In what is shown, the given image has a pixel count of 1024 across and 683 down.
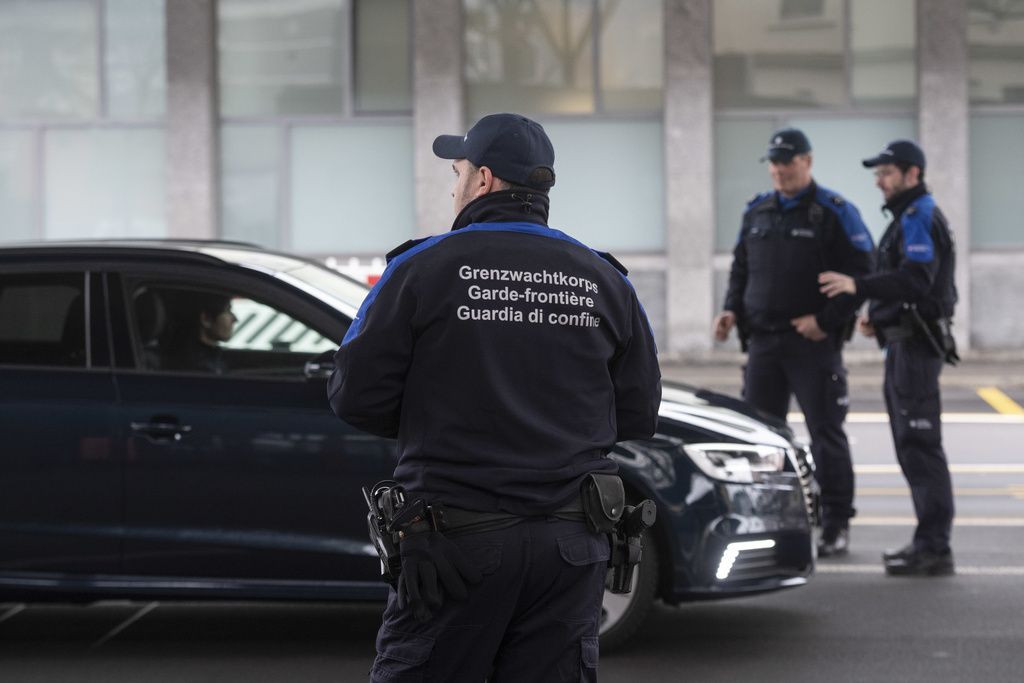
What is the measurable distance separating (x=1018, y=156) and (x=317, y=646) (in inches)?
546

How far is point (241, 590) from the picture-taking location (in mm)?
4918

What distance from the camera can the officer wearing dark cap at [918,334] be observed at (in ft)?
20.7

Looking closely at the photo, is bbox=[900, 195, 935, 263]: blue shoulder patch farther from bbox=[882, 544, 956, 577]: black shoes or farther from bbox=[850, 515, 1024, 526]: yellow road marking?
bbox=[850, 515, 1024, 526]: yellow road marking

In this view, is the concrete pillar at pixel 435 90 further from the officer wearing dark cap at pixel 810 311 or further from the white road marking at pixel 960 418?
the officer wearing dark cap at pixel 810 311

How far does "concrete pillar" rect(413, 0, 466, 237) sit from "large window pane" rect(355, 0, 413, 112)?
346 mm

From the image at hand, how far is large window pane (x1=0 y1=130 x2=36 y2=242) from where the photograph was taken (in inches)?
687

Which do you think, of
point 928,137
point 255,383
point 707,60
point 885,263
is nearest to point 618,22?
point 707,60

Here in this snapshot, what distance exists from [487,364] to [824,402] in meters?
4.46

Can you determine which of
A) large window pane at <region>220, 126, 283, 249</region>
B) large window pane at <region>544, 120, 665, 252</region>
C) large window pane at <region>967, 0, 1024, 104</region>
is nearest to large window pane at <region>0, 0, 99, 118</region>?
large window pane at <region>220, 126, 283, 249</region>

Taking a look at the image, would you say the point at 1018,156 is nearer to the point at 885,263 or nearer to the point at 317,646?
the point at 885,263

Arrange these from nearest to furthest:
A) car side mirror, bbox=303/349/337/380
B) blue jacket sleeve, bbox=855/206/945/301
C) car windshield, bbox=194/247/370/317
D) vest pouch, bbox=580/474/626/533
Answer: vest pouch, bbox=580/474/626/533 < car side mirror, bbox=303/349/337/380 < car windshield, bbox=194/247/370/317 < blue jacket sleeve, bbox=855/206/945/301

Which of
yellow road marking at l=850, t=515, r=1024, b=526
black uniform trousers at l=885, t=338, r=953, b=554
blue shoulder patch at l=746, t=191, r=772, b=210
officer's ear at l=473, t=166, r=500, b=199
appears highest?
blue shoulder patch at l=746, t=191, r=772, b=210

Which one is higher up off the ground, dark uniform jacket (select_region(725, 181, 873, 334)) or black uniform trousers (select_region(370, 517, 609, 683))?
dark uniform jacket (select_region(725, 181, 873, 334))

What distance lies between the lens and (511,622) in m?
2.73
